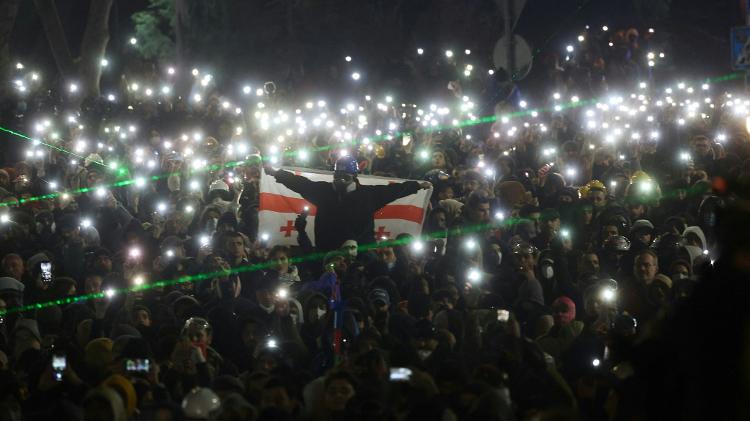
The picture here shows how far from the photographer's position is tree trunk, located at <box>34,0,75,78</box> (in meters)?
28.0

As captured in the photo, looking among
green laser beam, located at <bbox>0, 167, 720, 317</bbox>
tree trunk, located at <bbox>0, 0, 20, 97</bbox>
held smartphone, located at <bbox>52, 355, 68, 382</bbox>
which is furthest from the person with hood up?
tree trunk, located at <bbox>0, 0, 20, 97</bbox>

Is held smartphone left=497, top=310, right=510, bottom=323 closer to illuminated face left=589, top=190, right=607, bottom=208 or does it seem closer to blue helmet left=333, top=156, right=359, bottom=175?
blue helmet left=333, top=156, right=359, bottom=175

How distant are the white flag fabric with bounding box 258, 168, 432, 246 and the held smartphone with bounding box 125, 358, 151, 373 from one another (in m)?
5.07

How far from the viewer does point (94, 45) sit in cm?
2822

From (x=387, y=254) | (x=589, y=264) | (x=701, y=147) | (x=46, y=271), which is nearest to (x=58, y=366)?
(x=46, y=271)

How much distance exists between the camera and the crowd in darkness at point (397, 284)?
7129mm

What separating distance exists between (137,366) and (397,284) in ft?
13.0

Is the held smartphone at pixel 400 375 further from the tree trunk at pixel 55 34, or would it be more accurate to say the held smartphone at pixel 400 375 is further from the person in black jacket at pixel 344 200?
the tree trunk at pixel 55 34

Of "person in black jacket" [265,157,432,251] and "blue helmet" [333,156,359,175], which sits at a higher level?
"blue helmet" [333,156,359,175]

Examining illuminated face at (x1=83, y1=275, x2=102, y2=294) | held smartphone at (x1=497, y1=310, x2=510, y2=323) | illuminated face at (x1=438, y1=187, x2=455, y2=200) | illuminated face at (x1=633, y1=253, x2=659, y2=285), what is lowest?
illuminated face at (x1=83, y1=275, x2=102, y2=294)

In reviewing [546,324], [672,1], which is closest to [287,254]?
[546,324]

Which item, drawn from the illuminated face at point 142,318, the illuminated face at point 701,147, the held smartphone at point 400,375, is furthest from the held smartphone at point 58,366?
the illuminated face at point 701,147

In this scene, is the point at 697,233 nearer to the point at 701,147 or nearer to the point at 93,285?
the point at 701,147

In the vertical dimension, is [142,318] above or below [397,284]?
below
